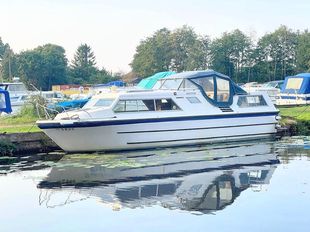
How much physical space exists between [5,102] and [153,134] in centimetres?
717

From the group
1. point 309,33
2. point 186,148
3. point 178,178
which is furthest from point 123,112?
point 309,33

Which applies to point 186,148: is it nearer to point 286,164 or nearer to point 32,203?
point 286,164

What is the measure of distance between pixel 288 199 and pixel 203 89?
30.6 feet

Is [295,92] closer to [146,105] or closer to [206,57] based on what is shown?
[146,105]

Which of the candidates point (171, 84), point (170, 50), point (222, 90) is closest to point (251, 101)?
point (222, 90)

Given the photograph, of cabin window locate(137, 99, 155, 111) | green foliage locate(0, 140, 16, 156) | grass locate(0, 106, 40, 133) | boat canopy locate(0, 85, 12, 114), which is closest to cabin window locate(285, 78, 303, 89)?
grass locate(0, 106, 40, 133)

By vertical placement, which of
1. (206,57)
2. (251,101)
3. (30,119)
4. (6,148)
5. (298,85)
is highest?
(206,57)

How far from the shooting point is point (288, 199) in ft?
35.7

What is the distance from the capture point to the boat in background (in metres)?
31.9

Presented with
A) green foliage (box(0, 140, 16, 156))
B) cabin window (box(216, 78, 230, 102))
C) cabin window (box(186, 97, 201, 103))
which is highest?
cabin window (box(216, 78, 230, 102))

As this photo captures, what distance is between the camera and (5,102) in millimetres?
21234

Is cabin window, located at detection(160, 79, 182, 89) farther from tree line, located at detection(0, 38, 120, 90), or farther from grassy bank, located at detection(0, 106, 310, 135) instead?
tree line, located at detection(0, 38, 120, 90)

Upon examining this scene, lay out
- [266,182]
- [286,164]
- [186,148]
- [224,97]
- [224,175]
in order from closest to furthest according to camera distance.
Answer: [266,182] → [224,175] → [286,164] → [186,148] → [224,97]

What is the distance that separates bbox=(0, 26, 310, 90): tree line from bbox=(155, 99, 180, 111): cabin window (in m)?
39.6
